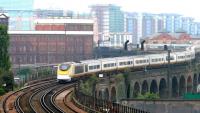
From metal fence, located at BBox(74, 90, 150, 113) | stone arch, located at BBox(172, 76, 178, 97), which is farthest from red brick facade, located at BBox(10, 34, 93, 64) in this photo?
metal fence, located at BBox(74, 90, 150, 113)

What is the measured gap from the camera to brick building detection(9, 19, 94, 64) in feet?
428

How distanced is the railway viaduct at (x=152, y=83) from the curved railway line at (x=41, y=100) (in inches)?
246

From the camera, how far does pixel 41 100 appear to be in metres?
43.5

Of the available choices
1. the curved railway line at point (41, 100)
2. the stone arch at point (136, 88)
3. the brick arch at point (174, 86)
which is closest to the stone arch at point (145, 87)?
the stone arch at point (136, 88)

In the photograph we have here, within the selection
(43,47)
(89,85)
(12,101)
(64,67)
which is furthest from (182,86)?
(12,101)

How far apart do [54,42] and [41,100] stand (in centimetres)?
8798

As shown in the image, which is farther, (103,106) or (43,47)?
(43,47)

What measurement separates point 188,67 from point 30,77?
35.4m

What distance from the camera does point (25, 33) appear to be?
13050 centimetres

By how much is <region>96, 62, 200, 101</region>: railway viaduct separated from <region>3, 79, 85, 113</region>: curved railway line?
625cm

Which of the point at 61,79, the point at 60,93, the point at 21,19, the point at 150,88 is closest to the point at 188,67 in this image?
the point at 150,88

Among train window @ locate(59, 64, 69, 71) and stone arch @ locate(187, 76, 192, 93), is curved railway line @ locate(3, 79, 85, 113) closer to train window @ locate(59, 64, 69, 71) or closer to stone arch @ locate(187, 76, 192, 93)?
train window @ locate(59, 64, 69, 71)

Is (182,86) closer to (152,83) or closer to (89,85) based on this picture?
(152,83)

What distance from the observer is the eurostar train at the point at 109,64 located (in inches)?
2302
